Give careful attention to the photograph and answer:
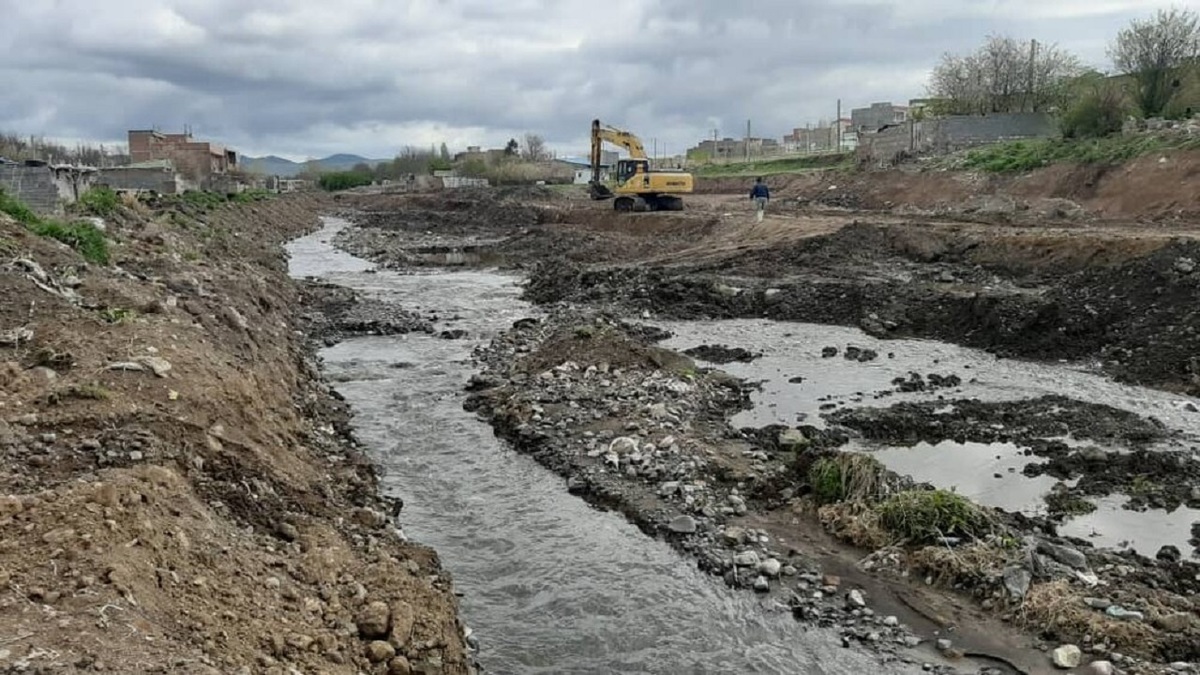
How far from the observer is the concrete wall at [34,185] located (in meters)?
23.8

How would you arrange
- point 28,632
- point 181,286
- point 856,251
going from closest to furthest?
point 28,632 < point 181,286 < point 856,251

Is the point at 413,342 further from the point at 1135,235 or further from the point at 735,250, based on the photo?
the point at 1135,235

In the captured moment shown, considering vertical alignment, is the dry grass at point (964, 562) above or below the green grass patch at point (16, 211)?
below

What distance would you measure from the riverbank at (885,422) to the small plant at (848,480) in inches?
3.5

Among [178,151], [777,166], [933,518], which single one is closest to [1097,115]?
[777,166]

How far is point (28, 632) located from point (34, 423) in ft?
11.4

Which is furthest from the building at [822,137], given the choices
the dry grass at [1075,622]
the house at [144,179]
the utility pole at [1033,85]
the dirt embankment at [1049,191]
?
the dry grass at [1075,622]

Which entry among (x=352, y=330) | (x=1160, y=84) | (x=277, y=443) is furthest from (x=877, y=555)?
(x=1160, y=84)

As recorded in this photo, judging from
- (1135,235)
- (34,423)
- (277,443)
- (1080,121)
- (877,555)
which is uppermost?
(1080,121)

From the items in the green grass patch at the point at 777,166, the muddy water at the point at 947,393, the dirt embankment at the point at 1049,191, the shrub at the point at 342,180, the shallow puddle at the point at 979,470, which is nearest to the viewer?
the muddy water at the point at 947,393

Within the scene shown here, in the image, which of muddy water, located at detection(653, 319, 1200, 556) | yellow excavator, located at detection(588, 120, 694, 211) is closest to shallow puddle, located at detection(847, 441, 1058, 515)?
muddy water, located at detection(653, 319, 1200, 556)

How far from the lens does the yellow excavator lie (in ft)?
128

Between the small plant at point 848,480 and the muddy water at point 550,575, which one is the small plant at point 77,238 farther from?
the small plant at point 848,480

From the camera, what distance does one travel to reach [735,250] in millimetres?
28016
